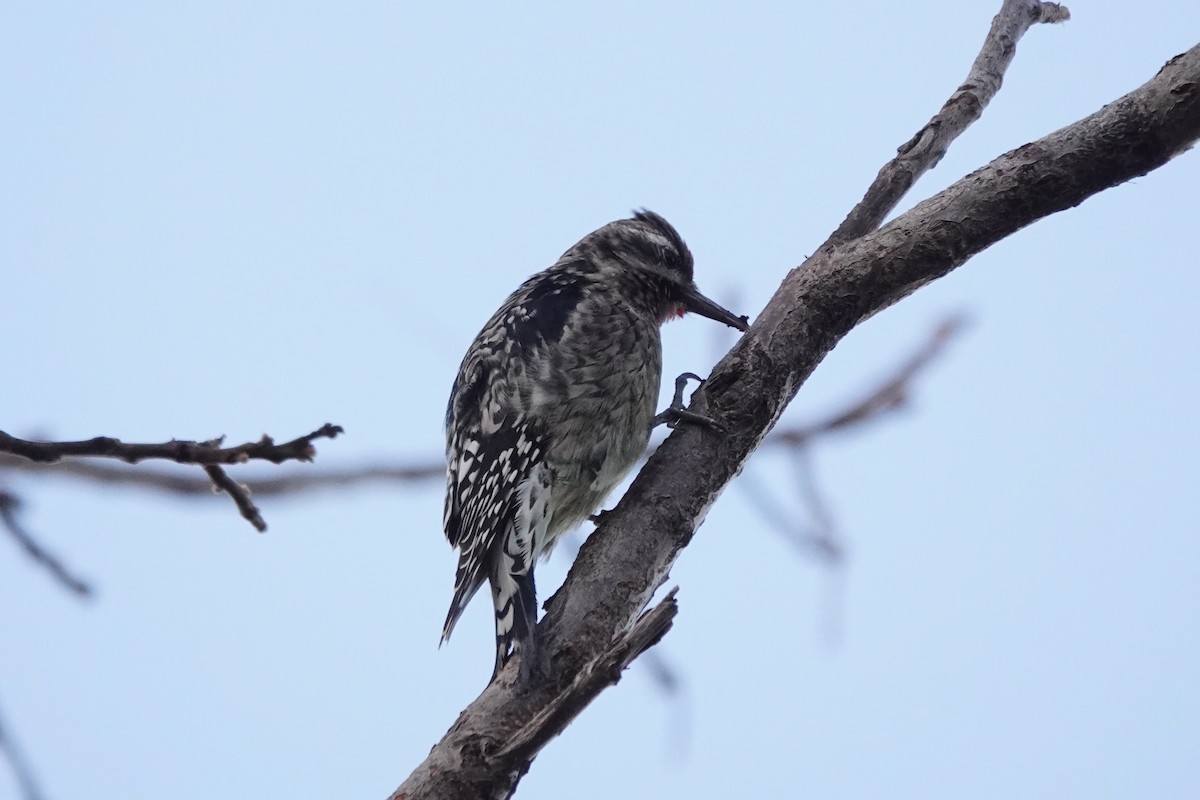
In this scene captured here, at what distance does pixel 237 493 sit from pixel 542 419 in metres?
2.40

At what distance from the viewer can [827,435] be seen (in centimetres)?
294

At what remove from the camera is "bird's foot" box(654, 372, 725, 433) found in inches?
113

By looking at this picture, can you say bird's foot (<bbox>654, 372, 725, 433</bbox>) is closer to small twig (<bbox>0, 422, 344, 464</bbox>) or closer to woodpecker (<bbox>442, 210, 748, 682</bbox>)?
woodpecker (<bbox>442, 210, 748, 682</bbox>)

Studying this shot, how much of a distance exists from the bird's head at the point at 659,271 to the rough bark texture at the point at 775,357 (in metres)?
1.38

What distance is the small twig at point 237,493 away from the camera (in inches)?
49.0

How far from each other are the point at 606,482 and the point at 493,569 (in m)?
0.51

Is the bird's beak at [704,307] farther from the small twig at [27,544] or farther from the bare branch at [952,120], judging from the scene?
the small twig at [27,544]

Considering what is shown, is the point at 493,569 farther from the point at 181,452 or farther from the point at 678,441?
the point at 181,452

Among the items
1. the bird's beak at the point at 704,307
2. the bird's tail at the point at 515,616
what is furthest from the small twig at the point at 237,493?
the bird's beak at the point at 704,307

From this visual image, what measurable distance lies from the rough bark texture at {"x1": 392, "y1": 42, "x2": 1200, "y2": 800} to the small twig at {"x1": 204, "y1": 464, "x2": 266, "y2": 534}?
86 centimetres

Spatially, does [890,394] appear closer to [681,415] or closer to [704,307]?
[681,415]

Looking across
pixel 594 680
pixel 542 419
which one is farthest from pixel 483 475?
pixel 594 680

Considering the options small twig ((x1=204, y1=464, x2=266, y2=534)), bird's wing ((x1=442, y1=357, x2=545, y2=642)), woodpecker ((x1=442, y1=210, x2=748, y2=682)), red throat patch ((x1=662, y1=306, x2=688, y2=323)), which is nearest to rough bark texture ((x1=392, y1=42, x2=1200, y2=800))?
woodpecker ((x1=442, y1=210, x2=748, y2=682))

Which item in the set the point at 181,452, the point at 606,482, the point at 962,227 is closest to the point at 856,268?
the point at 962,227
